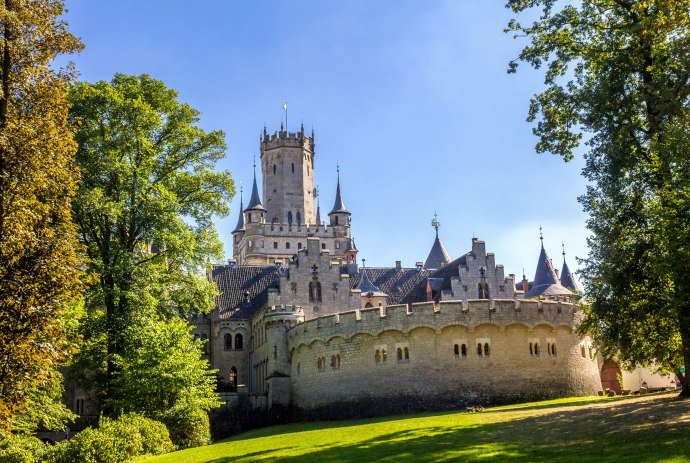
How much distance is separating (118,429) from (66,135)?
473 inches

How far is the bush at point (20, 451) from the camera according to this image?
87.9 feet

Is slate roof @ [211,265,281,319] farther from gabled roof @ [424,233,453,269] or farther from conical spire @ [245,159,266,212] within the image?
conical spire @ [245,159,266,212]

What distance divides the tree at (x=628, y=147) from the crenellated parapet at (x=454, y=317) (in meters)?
9.76

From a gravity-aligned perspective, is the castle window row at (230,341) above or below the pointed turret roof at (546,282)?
Result: below

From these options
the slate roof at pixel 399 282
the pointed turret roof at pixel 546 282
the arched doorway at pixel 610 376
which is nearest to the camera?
the slate roof at pixel 399 282

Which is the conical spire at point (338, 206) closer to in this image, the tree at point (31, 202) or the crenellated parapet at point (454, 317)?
the crenellated parapet at point (454, 317)

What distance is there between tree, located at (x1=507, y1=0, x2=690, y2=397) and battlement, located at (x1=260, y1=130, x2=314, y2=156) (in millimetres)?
73352

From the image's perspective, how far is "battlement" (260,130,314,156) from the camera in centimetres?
10188

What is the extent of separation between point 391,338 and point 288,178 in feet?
205

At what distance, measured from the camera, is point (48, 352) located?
64.1 ft

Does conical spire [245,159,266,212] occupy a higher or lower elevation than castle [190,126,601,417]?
higher

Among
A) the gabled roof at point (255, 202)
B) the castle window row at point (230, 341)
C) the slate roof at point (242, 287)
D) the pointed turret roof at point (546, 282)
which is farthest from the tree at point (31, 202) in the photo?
the gabled roof at point (255, 202)

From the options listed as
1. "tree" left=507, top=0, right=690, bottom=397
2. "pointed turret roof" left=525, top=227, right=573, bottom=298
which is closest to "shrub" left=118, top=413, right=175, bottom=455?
"tree" left=507, top=0, right=690, bottom=397

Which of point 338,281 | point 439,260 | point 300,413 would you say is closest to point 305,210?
point 439,260
